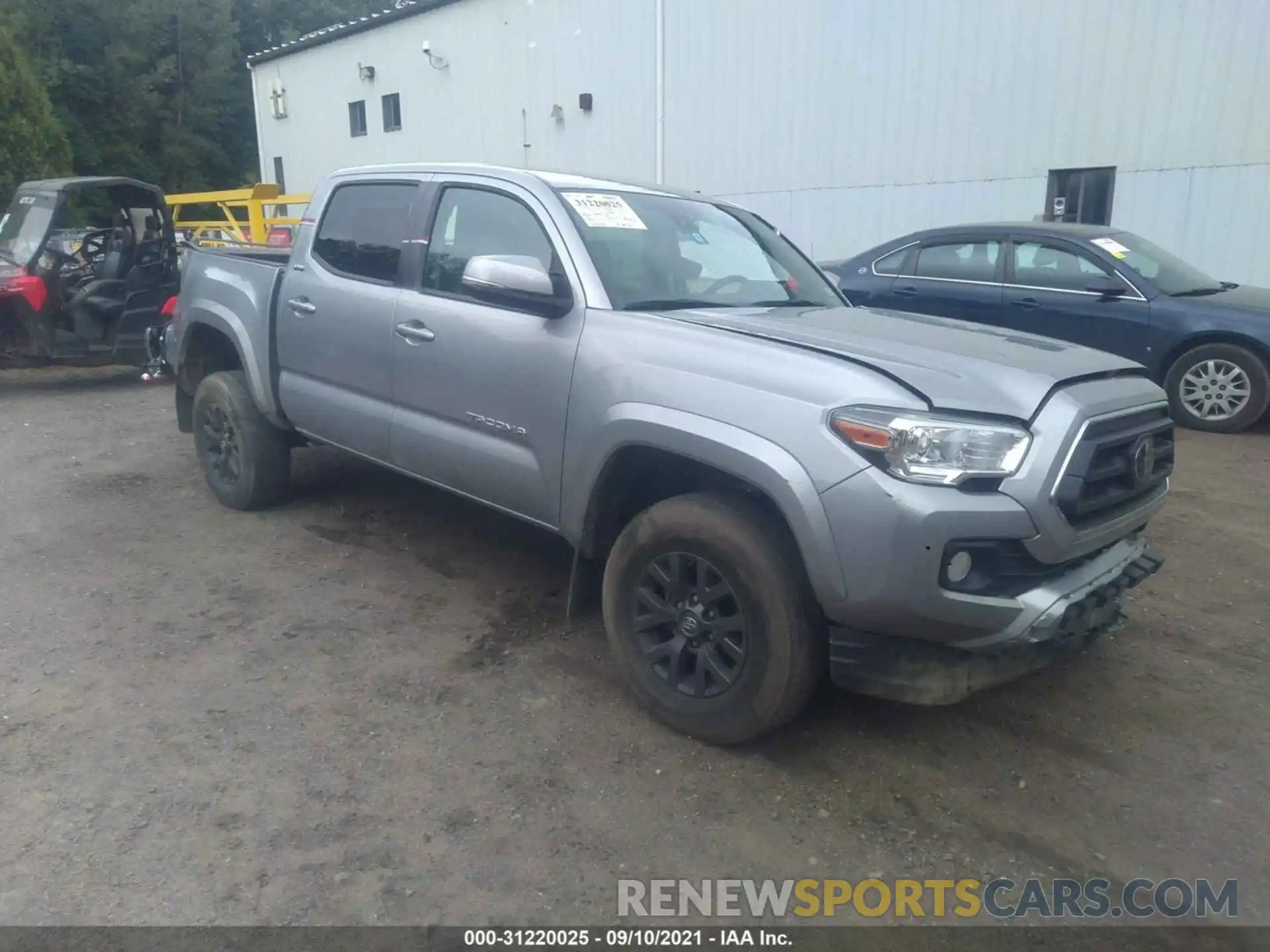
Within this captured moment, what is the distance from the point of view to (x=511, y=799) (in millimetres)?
2969

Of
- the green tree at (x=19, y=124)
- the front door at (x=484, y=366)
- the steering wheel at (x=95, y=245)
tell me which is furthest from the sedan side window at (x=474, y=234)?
the green tree at (x=19, y=124)

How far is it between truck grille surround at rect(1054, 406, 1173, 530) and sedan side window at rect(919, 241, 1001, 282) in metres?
5.30

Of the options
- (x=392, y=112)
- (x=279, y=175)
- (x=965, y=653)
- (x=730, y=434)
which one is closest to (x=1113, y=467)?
(x=965, y=653)

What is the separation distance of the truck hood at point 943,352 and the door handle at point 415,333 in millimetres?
1111

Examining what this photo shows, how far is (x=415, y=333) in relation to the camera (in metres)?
4.13

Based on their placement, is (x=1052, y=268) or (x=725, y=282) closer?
(x=725, y=282)

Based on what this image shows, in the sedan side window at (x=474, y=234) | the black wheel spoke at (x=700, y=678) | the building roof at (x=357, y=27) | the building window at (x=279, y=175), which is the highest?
the building roof at (x=357, y=27)

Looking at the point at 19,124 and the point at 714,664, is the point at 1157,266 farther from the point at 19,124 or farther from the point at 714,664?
the point at 19,124

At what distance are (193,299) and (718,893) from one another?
15.4 feet

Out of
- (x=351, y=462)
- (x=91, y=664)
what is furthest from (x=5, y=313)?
(x=91, y=664)

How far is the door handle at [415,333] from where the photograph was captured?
408 centimetres

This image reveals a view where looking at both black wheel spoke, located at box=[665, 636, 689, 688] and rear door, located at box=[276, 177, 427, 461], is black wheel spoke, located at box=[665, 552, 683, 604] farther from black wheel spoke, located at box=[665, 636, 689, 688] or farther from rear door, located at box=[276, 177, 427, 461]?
rear door, located at box=[276, 177, 427, 461]

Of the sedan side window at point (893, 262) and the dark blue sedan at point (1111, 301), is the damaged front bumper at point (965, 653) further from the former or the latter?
the sedan side window at point (893, 262)

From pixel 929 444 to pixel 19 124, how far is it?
26.0 metres
